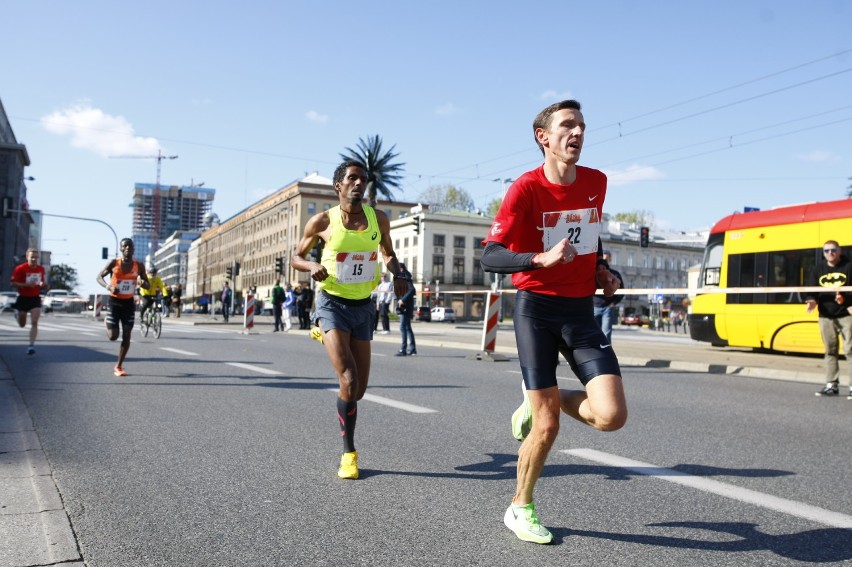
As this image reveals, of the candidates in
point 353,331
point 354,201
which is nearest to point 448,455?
point 353,331

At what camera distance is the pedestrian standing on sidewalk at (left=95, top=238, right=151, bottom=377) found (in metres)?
11.4

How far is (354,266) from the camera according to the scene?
5.55 metres

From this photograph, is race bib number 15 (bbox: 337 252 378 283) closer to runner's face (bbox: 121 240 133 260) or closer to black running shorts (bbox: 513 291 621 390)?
black running shorts (bbox: 513 291 621 390)

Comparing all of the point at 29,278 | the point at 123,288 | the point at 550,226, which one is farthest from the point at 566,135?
the point at 29,278

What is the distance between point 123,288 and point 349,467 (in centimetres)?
748

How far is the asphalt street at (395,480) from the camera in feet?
12.0

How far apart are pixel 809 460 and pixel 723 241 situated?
15.3 meters

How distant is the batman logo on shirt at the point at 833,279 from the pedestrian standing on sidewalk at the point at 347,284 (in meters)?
6.70

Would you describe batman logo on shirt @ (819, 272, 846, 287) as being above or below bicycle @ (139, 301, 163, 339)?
above

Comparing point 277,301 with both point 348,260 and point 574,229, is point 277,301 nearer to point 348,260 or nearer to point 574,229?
point 348,260

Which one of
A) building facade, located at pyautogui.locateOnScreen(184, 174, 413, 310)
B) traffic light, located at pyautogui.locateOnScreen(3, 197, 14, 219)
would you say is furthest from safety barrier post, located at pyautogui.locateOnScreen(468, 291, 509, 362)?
building facade, located at pyautogui.locateOnScreen(184, 174, 413, 310)

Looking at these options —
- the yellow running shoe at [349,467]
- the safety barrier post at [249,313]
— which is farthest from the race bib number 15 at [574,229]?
the safety barrier post at [249,313]

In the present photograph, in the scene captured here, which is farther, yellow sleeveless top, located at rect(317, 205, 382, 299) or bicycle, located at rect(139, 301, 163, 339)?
bicycle, located at rect(139, 301, 163, 339)

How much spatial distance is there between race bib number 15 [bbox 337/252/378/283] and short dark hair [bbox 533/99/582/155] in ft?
6.16
